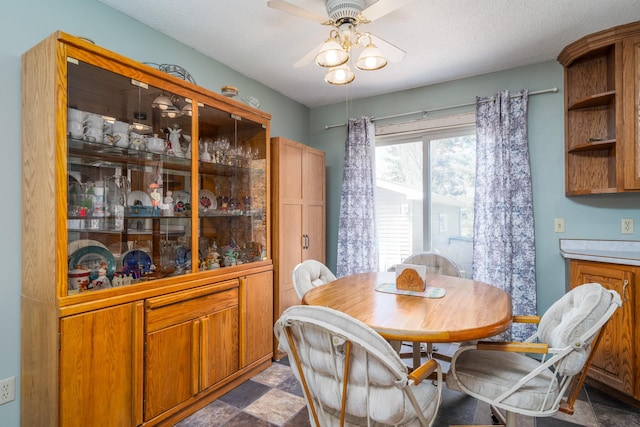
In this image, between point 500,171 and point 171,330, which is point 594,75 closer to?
point 500,171

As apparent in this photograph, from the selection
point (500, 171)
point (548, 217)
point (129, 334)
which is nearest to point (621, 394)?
point (548, 217)

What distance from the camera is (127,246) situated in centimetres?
199

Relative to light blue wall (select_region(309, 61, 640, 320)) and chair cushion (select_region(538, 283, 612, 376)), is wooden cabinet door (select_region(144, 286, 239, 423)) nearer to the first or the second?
chair cushion (select_region(538, 283, 612, 376))

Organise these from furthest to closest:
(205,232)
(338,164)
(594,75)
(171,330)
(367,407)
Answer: (338,164) < (594,75) < (205,232) < (171,330) < (367,407)

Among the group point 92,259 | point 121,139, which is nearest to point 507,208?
point 121,139

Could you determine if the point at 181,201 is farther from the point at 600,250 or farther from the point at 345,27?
the point at 600,250

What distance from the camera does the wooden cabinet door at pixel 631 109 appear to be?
236 centimetres

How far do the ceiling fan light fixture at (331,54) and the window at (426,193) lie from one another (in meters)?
1.95

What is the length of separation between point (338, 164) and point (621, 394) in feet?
10.5

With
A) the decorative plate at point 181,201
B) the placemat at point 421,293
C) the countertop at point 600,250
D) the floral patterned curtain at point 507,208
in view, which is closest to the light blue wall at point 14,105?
the decorative plate at point 181,201

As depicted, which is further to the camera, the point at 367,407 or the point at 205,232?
the point at 205,232

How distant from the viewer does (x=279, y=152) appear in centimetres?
302

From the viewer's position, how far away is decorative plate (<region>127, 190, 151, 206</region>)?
1991mm

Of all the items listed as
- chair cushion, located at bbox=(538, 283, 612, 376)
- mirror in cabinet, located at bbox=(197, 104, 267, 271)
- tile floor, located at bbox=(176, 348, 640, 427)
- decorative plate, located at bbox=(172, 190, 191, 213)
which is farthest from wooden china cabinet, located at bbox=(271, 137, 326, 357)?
chair cushion, located at bbox=(538, 283, 612, 376)
